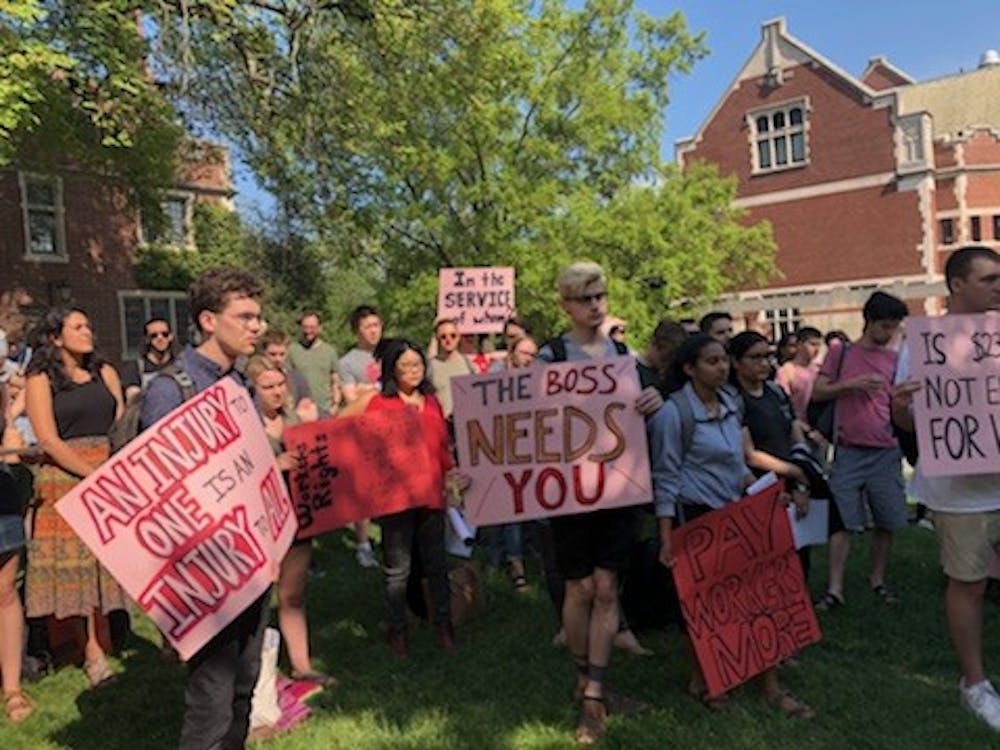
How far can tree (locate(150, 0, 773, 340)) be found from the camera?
14305 mm

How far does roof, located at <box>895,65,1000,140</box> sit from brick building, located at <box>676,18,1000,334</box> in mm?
962

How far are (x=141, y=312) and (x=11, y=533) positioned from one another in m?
22.9

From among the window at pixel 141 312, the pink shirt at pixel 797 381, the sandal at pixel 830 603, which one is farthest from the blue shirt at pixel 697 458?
the window at pixel 141 312

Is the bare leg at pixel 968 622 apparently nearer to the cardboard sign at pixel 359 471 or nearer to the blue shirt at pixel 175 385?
the cardboard sign at pixel 359 471

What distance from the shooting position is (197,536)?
288 centimetres

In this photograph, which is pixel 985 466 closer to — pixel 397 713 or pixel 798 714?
pixel 798 714

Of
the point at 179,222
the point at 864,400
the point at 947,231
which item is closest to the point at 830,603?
the point at 864,400

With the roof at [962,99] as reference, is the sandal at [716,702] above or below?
below

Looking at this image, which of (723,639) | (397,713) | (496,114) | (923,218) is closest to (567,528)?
(723,639)

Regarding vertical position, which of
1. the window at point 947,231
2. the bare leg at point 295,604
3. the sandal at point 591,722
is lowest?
the sandal at point 591,722

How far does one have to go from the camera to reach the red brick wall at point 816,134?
107ft

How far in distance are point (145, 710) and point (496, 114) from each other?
13.7 meters

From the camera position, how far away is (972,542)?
161 inches

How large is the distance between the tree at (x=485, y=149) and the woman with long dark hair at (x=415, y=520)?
9.45 meters
